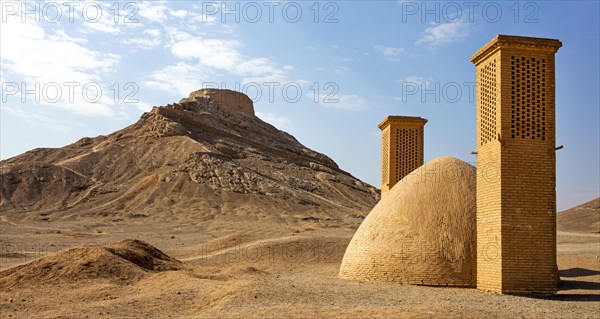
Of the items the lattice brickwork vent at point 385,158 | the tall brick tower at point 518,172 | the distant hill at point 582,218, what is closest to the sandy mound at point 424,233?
the tall brick tower at point 518,172

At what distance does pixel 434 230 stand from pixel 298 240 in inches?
402

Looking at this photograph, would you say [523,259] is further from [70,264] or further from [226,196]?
[226,196]

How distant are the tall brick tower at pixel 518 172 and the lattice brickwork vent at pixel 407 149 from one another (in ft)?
20.2

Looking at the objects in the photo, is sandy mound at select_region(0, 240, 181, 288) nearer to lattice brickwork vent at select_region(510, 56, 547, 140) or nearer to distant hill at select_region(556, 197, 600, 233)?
lattice brickwork vent at select_region(510, 56, 547, 140)

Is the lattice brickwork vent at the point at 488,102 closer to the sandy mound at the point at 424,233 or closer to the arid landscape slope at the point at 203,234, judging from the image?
the sandy mound at the point at 424,233

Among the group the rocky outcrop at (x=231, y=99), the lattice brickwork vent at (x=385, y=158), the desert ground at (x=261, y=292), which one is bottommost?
the desert ground at (x=261, y=292)

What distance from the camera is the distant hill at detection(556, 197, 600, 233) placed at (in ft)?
147

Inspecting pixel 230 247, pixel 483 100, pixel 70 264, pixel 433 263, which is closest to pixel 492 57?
pixel 483 100

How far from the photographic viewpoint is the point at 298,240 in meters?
22.4

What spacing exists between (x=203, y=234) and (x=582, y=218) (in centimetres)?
3215

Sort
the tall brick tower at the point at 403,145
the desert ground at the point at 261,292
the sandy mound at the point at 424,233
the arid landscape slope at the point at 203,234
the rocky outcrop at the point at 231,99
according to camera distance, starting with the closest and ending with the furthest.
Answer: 1. the desert ground at the point at 261,292
2. the arid landscape slope at the point at 203,234
3. the sandy mound at the point at 424,233
4. the tall brick tower at the point at 403,145
5. the rocky outcrop at the point at 231,99

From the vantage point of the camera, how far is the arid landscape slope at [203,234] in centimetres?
994

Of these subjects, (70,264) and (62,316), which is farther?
(70,264)

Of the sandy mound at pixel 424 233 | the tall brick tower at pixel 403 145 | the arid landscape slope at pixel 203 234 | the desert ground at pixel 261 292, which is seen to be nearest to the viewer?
the desert ground at pixel 261 292
